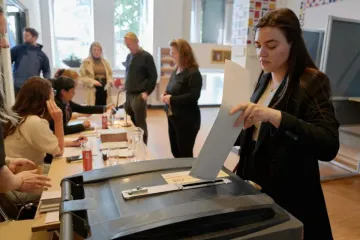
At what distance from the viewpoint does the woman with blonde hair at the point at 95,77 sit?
3.96m

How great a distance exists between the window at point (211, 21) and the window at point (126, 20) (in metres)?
1.21

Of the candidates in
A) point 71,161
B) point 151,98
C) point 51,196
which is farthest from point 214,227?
point 151,98

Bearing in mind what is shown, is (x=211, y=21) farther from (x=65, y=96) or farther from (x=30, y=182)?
(x=30, y=182)

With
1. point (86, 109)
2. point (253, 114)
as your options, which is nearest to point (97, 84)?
point (86, 109)

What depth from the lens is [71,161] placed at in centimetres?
168

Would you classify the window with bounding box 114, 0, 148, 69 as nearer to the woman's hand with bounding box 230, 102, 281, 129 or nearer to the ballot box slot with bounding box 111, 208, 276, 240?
the woman's hand with bounding box 230, 102, 281, 129

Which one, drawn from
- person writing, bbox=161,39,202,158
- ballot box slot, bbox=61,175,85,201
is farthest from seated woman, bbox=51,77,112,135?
ballot box slot, bbox=61,175,85,201

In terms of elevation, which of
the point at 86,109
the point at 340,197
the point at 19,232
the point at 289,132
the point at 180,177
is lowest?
the point at 340,197

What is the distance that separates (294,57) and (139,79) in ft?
8.65

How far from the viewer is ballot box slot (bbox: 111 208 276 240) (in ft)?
1.80

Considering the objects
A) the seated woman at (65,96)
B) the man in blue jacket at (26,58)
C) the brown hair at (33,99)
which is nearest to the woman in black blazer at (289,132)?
the brown hair at (33,99)

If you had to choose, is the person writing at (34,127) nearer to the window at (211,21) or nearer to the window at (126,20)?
the window at (126,20)

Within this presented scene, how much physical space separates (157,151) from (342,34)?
2.52 m

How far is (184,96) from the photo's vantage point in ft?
8.54
